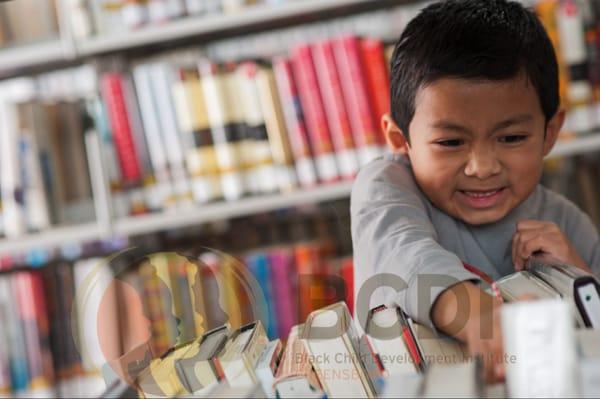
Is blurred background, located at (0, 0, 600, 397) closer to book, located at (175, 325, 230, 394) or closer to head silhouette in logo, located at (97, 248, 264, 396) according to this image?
head silhouette in logo, located at (97, 248, 264, 396)

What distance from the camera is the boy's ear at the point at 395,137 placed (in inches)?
47.7

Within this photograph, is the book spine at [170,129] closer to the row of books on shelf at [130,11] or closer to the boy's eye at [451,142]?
the row of books on shelf at [130,11]

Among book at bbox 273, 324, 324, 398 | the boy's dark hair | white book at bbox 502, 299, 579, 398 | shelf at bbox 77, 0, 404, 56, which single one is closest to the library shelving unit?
shelf at bbox 77, 0, 404, 56

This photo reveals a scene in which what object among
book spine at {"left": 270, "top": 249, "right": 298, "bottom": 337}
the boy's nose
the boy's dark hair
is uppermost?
the boy's dark hair

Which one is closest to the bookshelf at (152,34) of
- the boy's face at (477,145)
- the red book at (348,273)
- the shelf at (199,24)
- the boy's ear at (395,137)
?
the shelf at (199,24)

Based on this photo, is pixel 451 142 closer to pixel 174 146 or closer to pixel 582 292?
pixel 582 292

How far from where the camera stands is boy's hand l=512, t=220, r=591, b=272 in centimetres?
109

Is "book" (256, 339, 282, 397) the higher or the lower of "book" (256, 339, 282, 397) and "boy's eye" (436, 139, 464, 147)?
the lower

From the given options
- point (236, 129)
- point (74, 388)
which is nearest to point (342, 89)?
point (236, 129)

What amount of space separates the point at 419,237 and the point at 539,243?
0.22 meters

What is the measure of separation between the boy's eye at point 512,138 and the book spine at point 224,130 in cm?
110

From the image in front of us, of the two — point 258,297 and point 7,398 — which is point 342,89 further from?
point 7,398

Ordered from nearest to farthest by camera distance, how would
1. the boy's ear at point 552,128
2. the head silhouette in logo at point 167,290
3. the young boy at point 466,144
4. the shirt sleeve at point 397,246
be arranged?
the shirt sleeve at point 397,246 → the young boy at point 466,144 → the boy's ear at point 552,128 → the head silhouette in logo at point 167,290

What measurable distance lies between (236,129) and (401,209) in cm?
113
